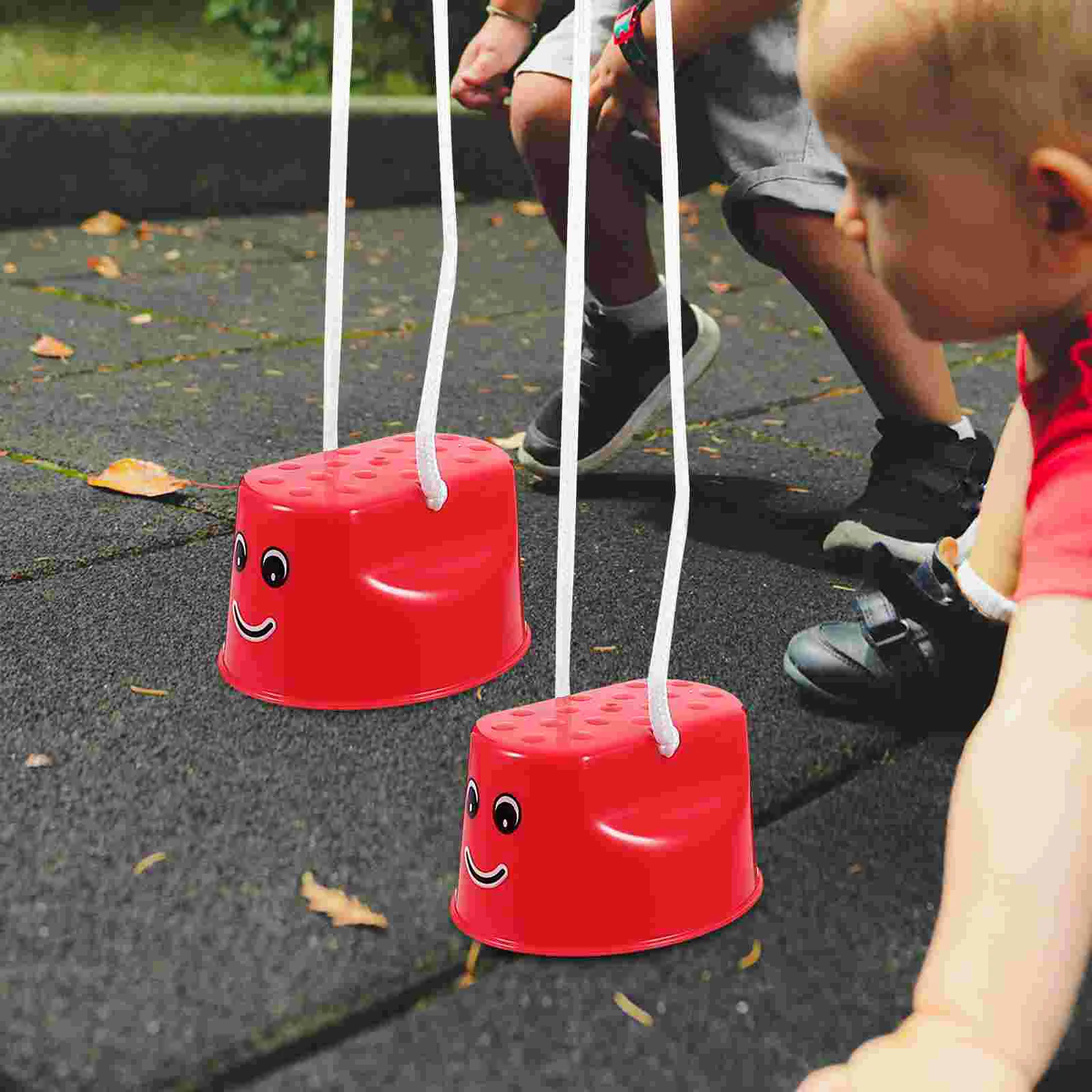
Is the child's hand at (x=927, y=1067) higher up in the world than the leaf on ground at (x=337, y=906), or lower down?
higher up

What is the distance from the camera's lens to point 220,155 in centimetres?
612

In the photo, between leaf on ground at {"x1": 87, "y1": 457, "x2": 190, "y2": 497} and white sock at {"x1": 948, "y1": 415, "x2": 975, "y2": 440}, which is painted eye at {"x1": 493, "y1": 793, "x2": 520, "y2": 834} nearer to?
white sock at {"x1": 948, "y1": 415, "x2": 975, "y2": 440}

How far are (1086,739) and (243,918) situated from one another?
2.29 feet

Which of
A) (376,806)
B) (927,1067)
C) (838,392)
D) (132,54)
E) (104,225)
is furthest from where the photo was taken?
(132,54)

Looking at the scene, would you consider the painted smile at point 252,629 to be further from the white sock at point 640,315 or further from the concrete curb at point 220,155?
the concrete curb at point 220,155

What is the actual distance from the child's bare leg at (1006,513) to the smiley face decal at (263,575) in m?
0.75

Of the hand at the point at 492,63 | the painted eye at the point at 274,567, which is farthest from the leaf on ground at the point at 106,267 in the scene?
the painted eye at the point at 274,567

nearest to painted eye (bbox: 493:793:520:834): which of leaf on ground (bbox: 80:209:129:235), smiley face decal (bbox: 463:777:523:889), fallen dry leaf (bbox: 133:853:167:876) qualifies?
smiley face decal (bbox: 463:777:523:889)

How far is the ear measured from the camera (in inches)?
43.8

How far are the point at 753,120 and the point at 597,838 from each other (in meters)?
1.30

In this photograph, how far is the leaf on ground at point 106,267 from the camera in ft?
15.4

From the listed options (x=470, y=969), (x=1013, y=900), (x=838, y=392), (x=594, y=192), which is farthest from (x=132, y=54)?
(x=1013, y=900)

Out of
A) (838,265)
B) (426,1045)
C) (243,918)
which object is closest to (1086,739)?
(426,1045)

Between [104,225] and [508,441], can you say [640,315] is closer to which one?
[508,441]
